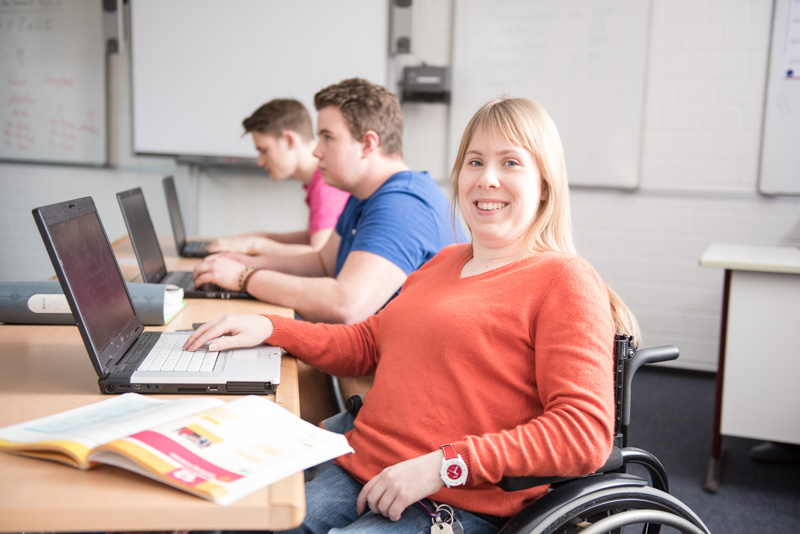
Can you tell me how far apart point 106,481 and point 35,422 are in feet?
0.68

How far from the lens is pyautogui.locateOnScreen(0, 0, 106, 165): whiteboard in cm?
390

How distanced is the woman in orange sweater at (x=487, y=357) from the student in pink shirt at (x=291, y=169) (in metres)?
1.38

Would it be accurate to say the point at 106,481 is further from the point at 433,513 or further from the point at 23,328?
the point at 23,328

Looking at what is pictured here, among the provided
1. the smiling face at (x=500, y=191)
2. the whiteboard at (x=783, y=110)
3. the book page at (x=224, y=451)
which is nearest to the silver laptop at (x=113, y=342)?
the book page at (x=224, y=451)

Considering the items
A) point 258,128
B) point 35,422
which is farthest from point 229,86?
point 35,422

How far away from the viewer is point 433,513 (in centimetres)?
104

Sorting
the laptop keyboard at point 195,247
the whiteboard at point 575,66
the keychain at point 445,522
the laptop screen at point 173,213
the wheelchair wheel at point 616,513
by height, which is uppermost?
the whiteboard at point 575,66

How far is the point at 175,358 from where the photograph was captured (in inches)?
46.4

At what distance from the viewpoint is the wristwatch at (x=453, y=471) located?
37.4 inches

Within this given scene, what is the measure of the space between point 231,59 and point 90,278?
2945 millimetres

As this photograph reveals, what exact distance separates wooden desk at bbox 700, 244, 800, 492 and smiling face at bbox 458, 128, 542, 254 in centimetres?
131

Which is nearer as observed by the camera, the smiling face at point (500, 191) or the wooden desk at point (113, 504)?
the wooden desk at point (113, 504)

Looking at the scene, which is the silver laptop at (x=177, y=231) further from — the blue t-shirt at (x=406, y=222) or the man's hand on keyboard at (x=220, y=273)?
the blue t-shirt at (x=406, y=222)

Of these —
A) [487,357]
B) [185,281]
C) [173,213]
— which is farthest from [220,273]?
[487,357]
